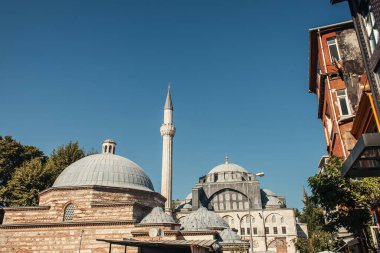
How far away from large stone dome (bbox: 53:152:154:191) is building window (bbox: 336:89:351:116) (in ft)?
43.8

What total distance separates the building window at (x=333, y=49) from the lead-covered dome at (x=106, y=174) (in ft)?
45.8

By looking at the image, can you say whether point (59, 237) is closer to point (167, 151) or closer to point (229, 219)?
point (167, 151)

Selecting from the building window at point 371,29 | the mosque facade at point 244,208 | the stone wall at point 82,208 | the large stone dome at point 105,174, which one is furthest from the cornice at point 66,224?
the mosque facade at point 244,208

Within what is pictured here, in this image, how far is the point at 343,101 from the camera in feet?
39.3

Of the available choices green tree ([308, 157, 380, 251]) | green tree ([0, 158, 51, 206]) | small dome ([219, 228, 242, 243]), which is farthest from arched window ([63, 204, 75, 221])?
green tree ([308, 157, 380, 251])

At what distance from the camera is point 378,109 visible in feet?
20.8

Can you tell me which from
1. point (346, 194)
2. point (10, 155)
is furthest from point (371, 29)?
point (10, 155)

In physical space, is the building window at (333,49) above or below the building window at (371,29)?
above

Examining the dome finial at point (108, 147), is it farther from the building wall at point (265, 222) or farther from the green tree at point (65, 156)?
the building wall at point (265, 222)

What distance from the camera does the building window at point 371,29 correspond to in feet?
21.4

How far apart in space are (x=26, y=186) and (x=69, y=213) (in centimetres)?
930

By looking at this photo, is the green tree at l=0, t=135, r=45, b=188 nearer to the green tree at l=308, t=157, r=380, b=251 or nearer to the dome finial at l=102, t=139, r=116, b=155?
the dome finial at l=102, t=139, r=116, b=155

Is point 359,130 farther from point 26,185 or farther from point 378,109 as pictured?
point 26,185

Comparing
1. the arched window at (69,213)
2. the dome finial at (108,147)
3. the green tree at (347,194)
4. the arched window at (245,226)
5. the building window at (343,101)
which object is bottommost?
the green tree at (347,194)
